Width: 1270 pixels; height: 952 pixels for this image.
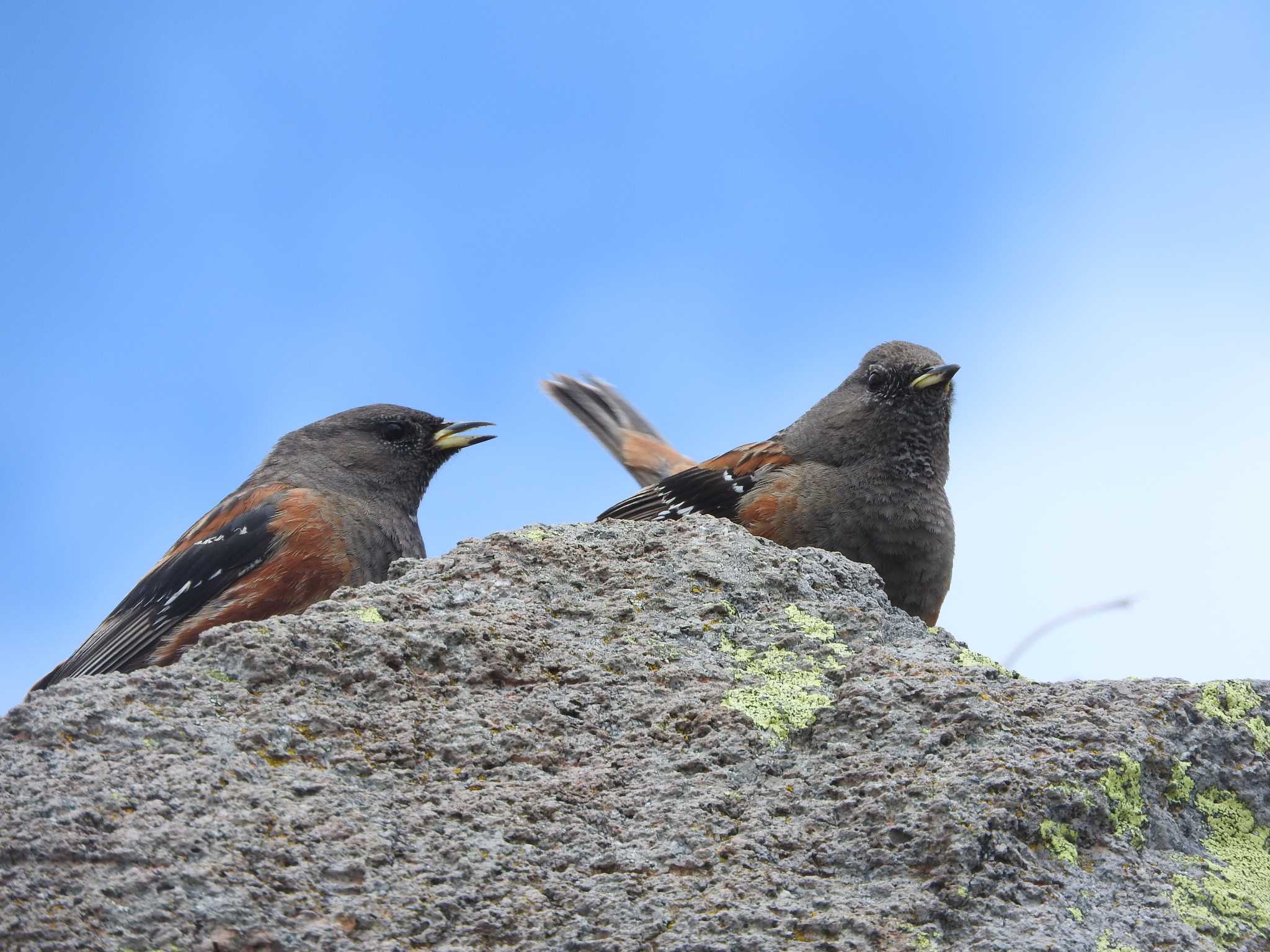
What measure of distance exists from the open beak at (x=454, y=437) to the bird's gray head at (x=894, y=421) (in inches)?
67.1

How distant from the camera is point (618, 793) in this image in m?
2.84

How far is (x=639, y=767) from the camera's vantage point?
2.92 meters

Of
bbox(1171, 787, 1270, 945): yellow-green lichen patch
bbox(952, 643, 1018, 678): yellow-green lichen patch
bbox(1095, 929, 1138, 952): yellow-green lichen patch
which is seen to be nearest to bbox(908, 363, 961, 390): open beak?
bbox(952, 643, 1018, 678): yellow-green lichen patch

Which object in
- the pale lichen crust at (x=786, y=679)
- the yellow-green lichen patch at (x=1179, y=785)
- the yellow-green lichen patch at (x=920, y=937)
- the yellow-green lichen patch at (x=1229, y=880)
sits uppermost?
the pale lichen crust at (x=786, y=679)

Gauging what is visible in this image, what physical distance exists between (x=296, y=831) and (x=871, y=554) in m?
4.16

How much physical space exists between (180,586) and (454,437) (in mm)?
1642

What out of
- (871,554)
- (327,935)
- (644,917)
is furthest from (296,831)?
(871,554)

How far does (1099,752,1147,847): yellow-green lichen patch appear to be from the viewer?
9.41 ft

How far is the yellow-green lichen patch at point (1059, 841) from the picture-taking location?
9.02 feet

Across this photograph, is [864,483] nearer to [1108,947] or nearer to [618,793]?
[618,793]

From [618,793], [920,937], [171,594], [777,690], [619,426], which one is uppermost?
[619,426]

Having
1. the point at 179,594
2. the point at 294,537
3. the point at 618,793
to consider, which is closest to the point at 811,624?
the point at 618,793

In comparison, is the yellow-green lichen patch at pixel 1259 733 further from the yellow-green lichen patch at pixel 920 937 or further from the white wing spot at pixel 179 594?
the white wing spot at pixel 179 594

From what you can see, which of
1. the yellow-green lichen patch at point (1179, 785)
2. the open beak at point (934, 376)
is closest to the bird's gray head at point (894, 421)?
the open beak at point (934, 376)
